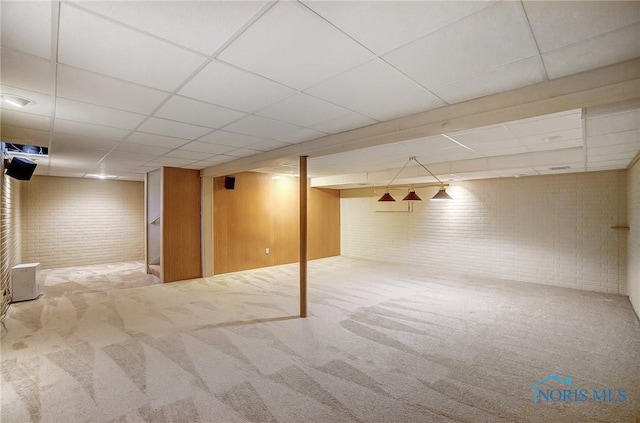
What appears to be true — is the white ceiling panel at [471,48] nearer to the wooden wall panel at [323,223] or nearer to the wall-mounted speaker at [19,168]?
the wall-mounted speaker at [19,168]

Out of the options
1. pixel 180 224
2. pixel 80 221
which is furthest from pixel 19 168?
pixel 80 221

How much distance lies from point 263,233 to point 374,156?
4109 millimetres

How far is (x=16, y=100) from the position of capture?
264 cm

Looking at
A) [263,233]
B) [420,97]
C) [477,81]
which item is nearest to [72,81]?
[420,97]

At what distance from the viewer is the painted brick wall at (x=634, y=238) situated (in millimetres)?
4488

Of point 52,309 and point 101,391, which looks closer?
point 101,391

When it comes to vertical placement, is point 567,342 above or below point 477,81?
below

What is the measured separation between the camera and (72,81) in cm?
231

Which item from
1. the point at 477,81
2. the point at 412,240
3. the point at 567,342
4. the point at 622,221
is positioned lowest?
the point at 567,342

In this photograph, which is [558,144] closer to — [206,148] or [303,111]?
[303,111]

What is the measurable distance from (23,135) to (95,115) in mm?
1634

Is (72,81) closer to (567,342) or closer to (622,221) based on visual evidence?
(567,342)

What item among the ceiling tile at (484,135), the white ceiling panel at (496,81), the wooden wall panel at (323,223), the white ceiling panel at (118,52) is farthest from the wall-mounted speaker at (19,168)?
the wooden wall panel at (323,223)

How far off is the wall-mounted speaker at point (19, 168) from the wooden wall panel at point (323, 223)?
21.9 feet
